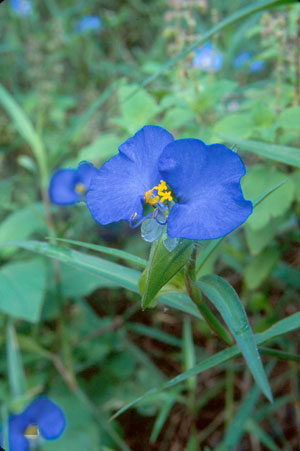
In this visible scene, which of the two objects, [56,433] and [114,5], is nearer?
[56,433]

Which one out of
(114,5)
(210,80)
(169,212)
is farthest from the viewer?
(114,5)

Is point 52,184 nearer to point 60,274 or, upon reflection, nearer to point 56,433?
point 60,274

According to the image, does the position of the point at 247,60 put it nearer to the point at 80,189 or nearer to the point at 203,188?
the point at 80,189

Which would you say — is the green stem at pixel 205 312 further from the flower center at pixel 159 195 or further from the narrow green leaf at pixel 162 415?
the narrow green leaf at pixel 162 415

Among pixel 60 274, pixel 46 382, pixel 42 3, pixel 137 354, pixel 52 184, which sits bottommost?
pixel 137 354

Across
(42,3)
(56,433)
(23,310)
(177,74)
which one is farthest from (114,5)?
(56,433)

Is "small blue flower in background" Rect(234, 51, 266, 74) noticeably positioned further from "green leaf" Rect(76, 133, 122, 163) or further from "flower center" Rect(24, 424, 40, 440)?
"flower center" Rect(24, 424, 40, 440)

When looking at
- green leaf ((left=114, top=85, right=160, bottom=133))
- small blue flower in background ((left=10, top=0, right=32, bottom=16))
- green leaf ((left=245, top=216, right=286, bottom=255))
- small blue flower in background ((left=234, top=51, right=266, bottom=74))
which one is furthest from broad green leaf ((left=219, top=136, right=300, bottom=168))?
small blue flower in background ((left=10, top=0, right=32, bottom=16))
